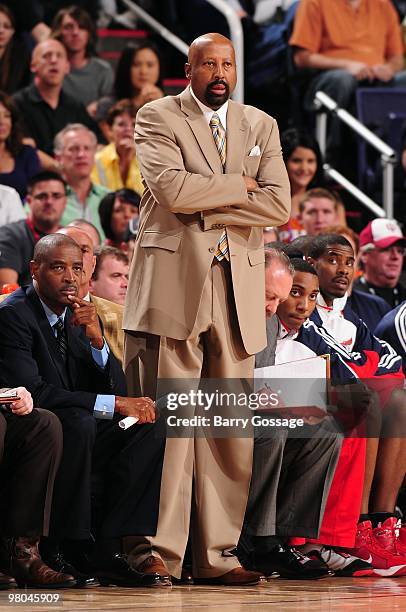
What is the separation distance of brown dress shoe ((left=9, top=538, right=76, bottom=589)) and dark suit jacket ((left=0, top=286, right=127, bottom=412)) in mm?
476

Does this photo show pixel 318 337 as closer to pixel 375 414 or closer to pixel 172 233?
pixel 375 414

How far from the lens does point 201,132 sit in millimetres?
4707

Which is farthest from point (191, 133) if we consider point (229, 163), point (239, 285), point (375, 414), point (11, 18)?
point (11, 18)

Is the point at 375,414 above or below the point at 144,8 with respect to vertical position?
below

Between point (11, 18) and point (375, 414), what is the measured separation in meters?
4.70

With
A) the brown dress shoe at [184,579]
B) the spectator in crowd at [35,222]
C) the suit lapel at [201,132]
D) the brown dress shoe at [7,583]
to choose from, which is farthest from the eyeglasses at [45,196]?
the brown dress shoe at [7,583]

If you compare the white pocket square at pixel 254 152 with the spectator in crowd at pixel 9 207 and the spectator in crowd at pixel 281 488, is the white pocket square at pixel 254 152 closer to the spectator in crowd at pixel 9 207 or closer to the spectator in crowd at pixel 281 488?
the spectator in crowd at pixel 281 488

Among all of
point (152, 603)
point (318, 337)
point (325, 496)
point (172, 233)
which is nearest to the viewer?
point (152, 603)

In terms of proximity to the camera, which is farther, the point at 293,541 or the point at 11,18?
the point at 11,18

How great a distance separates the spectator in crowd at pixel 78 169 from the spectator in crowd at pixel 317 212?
4.00 feet

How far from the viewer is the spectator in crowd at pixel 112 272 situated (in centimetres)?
600

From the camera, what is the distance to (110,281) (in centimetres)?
602
